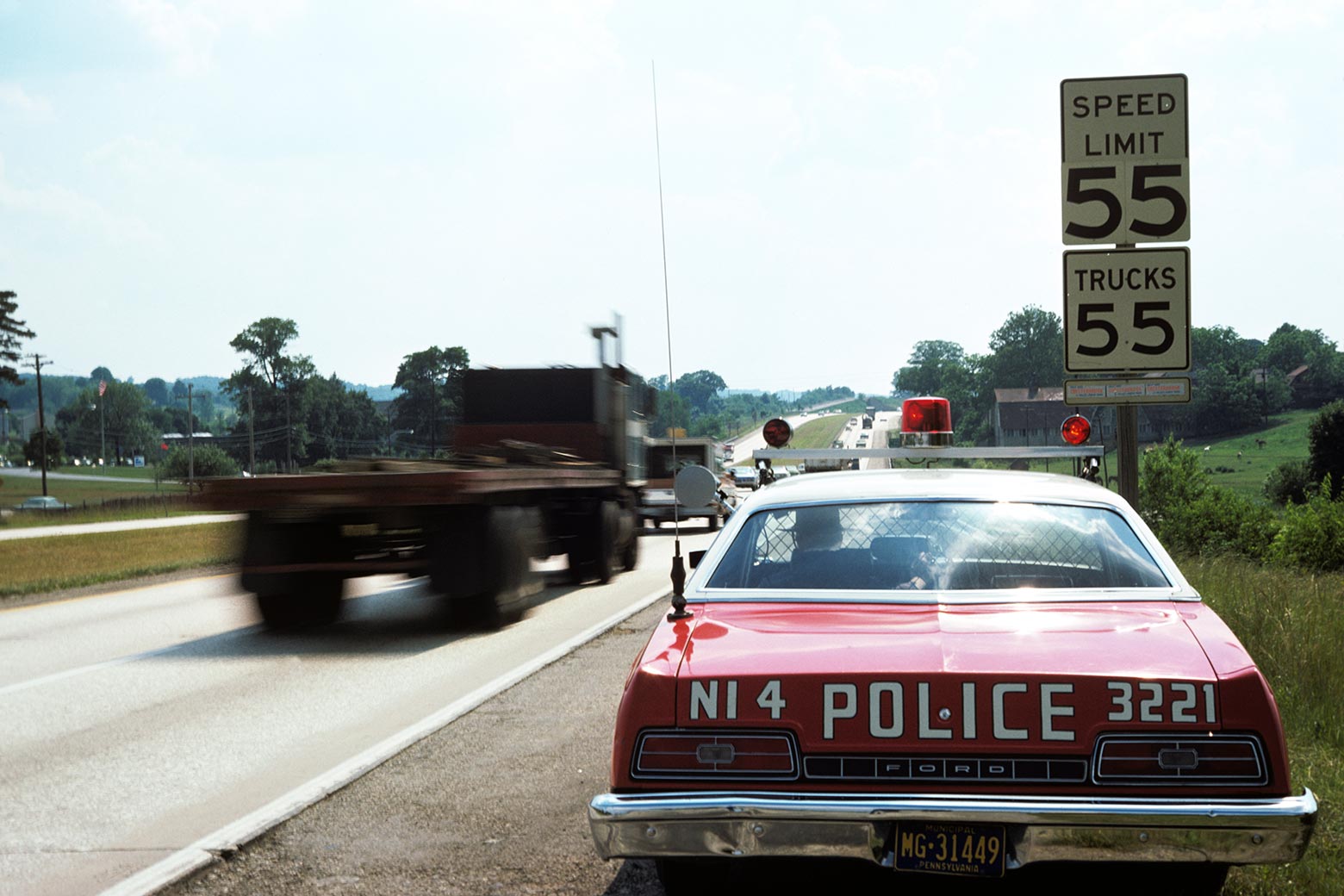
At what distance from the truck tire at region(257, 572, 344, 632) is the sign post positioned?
729 centimetres

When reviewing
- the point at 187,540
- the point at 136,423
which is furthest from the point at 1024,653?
the point at 136,423

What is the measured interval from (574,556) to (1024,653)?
45.8 feet

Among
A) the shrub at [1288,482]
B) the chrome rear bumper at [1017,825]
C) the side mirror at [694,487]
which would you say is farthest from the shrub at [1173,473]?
the chrome rear bumper at [1017,825]

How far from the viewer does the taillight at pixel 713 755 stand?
11.6ft

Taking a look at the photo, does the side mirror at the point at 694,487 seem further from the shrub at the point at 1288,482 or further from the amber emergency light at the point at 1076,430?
the shrub at the point at 1288,482

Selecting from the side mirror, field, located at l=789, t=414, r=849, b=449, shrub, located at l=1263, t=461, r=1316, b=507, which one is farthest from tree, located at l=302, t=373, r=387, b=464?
the side mirror

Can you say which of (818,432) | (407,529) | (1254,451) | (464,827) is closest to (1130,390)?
(464,827)

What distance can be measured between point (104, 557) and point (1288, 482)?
7385 centimetres

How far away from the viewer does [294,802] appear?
5.75m

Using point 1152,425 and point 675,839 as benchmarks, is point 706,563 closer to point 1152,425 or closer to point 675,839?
point 675,839

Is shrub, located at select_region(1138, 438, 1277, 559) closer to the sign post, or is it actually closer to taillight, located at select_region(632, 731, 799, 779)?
the sign post

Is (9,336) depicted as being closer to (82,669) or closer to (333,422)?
(333,422)

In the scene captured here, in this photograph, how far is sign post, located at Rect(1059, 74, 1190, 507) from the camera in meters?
8.73

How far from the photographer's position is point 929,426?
870 centimetres
